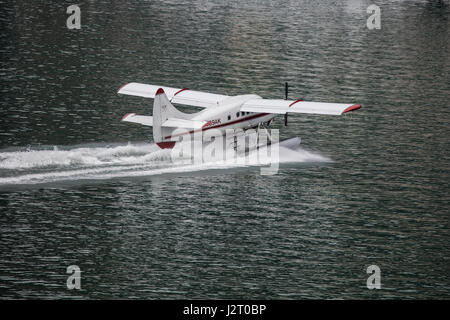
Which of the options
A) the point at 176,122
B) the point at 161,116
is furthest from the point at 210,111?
the point at 161,116

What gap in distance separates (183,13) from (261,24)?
11853 mm

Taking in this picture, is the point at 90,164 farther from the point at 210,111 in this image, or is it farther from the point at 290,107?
the point at 290,107

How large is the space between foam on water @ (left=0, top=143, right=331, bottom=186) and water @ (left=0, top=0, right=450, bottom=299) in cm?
13

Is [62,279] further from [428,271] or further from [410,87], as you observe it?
[410,87]

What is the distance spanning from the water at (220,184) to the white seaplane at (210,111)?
8.73ft

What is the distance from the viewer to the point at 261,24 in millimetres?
120812

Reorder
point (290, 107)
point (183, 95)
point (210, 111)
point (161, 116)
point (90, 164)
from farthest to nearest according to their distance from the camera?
point (183, 95)
point (290, 107)
point (210, 111)
point (161, 116)
point (90, 164)

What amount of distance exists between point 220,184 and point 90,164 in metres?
9.00

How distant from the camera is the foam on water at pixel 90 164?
57.6 metres

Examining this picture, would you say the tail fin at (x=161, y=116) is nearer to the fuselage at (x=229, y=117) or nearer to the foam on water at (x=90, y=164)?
the fuselage at (x=229, y=117)

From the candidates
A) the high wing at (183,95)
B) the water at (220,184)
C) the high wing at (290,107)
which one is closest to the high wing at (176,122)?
the water at (220,184)

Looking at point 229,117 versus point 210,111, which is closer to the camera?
point 210,111

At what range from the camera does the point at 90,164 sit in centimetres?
5962
